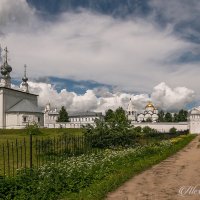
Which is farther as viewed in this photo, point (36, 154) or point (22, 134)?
point (22, 134)

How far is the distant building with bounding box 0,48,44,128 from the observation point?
54.8 metres

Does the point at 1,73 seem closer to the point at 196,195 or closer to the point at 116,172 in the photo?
the point at 116,172

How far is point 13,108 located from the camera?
56188 mm

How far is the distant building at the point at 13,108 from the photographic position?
54.8 meters

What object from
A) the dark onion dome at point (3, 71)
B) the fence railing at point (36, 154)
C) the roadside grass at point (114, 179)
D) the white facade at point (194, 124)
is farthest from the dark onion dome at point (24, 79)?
the roadside grass at point (114, 179)

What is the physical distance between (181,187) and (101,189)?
2.26m

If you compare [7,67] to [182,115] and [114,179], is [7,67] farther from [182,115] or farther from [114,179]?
[182,115]

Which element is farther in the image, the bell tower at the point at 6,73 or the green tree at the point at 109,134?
the bell tower at the point at 6,73

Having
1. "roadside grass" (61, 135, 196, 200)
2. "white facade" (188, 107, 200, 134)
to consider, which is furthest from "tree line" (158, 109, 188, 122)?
"roadside grass" (61, 135, 196, 200)

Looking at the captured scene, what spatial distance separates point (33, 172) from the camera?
34.1ft

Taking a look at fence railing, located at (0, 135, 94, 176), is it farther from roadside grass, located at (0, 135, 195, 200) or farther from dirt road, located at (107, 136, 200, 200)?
dirt road, located at (107, 136, 200, 200)

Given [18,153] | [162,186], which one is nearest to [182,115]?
[18,153]

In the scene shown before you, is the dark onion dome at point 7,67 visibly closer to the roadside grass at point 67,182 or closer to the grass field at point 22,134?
the grass field at point 22,134

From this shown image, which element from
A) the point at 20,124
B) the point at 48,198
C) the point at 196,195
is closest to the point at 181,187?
the point at 196,195
